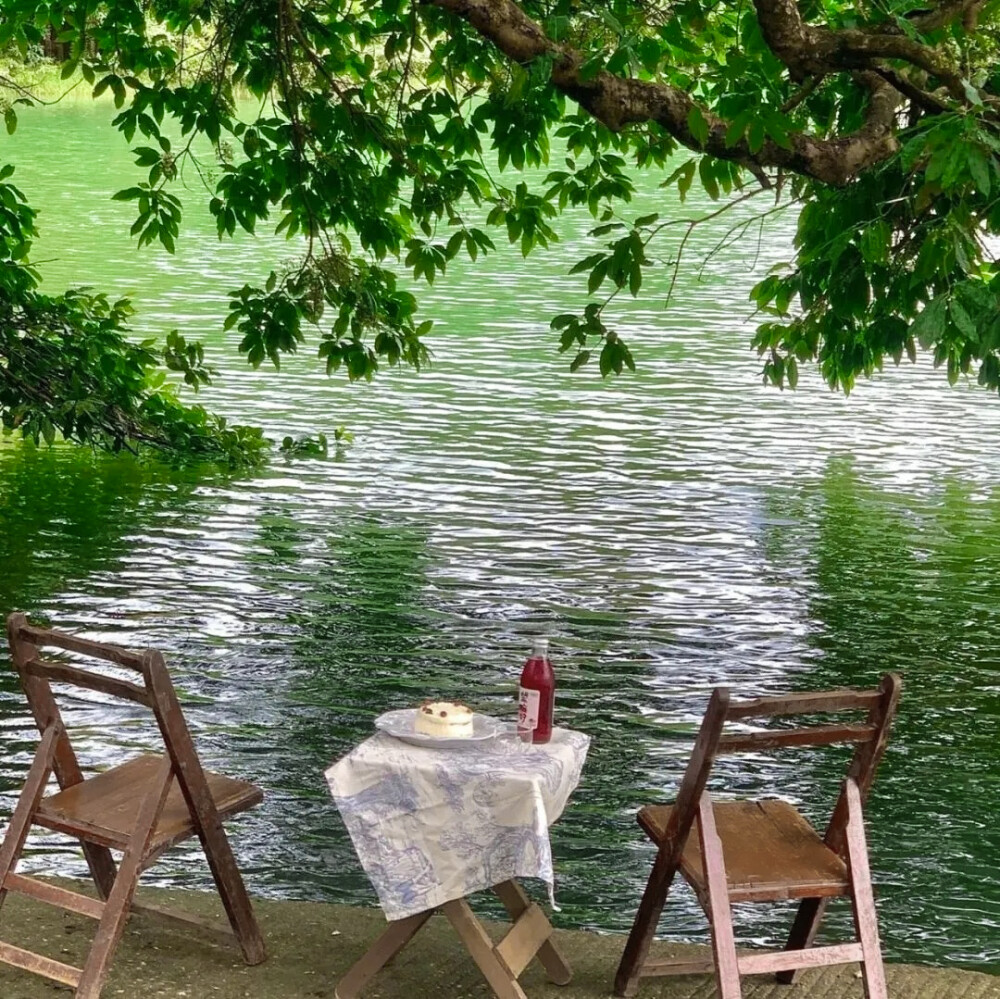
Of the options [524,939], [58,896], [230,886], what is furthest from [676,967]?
[58,896]

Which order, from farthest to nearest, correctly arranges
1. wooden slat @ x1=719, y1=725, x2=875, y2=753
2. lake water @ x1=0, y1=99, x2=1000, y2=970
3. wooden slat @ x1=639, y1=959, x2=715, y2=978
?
lake water @ x1=0, y1=99, x2=1000, y2=970 < wooden slat @ x1=639, y1=959, x2=715, y2=978 < wooden slat @ x1=719, y1=725, x2=875, y2=753

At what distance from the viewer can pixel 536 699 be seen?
4941 mm

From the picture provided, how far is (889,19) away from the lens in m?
8.01

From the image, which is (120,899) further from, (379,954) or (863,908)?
(863,908)

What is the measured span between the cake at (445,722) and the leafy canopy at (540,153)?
6.57 feet

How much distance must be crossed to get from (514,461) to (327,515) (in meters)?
2.43

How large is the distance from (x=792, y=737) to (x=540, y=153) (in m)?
6.30

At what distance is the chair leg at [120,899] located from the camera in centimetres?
486

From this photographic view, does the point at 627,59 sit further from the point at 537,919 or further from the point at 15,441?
the point at 15,441

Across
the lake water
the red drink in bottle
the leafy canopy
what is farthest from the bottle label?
the leafy canopy

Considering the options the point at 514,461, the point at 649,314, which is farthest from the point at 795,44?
the point at 649,314

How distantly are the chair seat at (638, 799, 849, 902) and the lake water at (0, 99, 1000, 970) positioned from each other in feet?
3.83

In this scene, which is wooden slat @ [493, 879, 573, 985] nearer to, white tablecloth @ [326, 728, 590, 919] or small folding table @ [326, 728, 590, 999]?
small folding table @ [326, 728, 590, 999]

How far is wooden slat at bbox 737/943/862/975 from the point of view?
4719 mm
